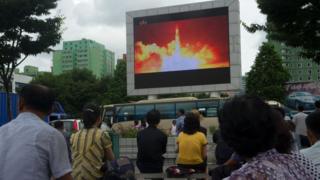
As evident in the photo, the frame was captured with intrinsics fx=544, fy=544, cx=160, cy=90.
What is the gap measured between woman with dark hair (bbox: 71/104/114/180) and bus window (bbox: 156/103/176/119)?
2630 cm

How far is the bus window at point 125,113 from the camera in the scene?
3269 centimetres

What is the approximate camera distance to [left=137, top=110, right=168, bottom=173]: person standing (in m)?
7.12

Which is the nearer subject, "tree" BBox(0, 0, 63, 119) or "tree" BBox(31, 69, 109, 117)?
"tree" BBox(0, 0, 63, 119)

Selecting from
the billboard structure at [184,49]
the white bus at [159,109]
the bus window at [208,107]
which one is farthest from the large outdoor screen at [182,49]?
the bus window at [208,107]

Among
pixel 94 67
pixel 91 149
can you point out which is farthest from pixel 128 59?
Answer: pixel 94 67

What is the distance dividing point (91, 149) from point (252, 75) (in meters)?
55.8

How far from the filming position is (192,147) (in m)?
7.02

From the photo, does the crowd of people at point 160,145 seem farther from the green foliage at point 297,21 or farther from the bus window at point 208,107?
the bus window at point 208,107

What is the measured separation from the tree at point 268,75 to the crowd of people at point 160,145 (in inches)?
2032

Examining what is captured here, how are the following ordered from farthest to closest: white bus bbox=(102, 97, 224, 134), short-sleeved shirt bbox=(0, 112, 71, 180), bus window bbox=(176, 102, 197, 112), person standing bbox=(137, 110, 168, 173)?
1. bus window bbox=(176, 102, 197, 112)
2. white bus bbox=(102, 97, 224, 134)
3. person standing bbox=(137, 110, 168, 173)
4. short-sleeved shirt bbox=(0, 112, 71, 180)

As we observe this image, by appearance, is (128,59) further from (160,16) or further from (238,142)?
(238,142)

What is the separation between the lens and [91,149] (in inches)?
210

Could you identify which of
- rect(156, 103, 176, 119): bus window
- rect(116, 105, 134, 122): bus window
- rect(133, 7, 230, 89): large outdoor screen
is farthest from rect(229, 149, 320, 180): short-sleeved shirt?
rect(133, 7, 230, 89): large outdoor screen

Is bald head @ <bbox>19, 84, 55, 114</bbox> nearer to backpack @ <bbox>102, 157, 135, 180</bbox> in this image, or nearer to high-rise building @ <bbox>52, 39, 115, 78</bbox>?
backpack @ <bbox>102, 157, 135, 180</bbox>
